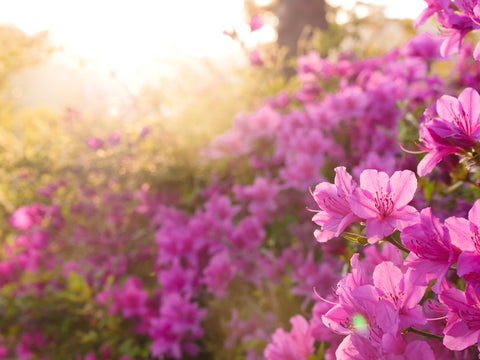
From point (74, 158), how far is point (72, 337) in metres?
1.32

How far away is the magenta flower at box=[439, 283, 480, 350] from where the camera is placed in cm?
74

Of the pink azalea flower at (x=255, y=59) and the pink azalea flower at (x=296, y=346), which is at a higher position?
the pink azalea flower at (x=255, y=59)

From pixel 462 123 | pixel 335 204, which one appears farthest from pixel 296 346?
pixel 462 123

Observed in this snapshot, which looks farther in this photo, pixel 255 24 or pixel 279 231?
pixel 255 24

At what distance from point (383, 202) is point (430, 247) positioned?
12 centimetres

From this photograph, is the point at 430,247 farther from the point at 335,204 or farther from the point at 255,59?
the point at 255,59

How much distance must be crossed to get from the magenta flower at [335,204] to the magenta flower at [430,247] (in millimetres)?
119

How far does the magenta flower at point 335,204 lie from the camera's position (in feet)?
2.82

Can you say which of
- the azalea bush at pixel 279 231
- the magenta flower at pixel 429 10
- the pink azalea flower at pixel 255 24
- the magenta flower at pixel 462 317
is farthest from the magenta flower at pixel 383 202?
the pink azalea flower at pixel 255 24

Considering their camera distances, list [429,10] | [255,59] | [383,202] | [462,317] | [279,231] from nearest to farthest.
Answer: [462,317] < [383,202] < [429,10] < [279,231] < [255,59]

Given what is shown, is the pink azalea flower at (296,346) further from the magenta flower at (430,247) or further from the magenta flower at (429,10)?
the magenta flower at (429,10)

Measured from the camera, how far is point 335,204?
2.90 feet

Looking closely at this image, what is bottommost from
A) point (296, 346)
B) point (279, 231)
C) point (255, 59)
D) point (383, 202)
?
point (279, 231)

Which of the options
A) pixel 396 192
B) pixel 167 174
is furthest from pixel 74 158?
pixel 396 192
